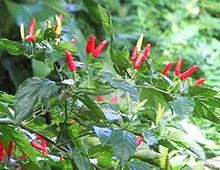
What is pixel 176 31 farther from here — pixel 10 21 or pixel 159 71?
pixel 159 71

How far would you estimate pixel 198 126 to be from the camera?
5.22 feet

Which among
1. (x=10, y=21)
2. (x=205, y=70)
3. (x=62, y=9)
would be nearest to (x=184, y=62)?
(x=205, y=70)

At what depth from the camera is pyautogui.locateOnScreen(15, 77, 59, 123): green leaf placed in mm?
679

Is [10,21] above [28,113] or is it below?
below

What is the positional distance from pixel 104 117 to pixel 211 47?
164cm

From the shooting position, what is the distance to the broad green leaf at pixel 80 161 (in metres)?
0.74

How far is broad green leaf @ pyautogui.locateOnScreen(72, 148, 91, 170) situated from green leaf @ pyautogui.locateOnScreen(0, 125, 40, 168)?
0.16 ft

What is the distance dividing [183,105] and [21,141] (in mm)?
216

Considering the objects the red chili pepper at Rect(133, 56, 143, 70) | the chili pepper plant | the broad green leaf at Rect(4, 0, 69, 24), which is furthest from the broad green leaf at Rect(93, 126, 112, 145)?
the broad green leaf at Rect(4, 0, 69, 24)

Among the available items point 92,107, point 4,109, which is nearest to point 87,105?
point 92,107

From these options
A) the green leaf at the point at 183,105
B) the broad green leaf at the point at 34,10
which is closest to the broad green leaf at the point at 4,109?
the green leaf at the point at 183,105

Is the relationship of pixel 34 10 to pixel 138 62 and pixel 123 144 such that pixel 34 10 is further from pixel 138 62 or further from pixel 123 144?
pixel 123 144

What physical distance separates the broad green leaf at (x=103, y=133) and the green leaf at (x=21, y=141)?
0.09 metres

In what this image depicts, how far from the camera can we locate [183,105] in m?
0.75
